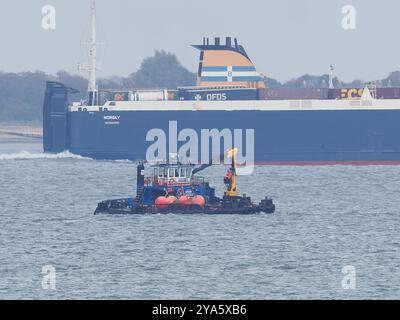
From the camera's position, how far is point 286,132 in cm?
10431

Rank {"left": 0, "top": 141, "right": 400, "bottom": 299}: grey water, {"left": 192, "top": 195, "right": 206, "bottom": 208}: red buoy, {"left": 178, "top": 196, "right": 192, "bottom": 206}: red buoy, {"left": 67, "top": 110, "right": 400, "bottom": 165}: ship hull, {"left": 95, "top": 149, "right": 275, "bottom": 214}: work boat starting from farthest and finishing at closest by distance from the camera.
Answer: {"left": 67, "top": 110, "right": 400, "bottom": 165}: ship hull → {"left": 192, "top": 195, "right": 206, "bottom": 208}: red buoy → {"left": 178, "top": 196, "right": 192, "bottom": 206}: red buoy → {"left": 95, "top": 149, "right": 275, "bottom": 214}: work boat → {"left": 0, "top": 141, "right": 400, "bottom": 299}: grey water

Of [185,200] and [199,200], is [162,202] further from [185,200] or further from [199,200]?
[199,200]

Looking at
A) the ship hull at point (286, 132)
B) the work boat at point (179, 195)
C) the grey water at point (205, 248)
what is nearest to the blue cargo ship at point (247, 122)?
the ship hull at point (286, 132)

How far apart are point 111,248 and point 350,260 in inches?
347

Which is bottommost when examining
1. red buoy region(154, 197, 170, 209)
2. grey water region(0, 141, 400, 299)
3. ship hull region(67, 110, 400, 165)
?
grey water region(0, 141, 400, 299)

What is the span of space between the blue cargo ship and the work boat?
1680 inches

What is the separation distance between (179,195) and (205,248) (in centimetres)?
965

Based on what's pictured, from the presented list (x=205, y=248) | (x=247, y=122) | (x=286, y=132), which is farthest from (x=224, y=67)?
(x=205, y=248)

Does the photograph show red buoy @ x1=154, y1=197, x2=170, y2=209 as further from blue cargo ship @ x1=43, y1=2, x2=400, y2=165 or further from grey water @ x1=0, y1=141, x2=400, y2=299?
blue cargo ship @ x1=43, y1=2, x2=400, y2=165

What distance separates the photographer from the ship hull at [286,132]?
104 m

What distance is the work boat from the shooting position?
193ft

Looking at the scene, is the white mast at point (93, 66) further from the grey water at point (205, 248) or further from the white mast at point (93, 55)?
the grey water at point (205, 248)

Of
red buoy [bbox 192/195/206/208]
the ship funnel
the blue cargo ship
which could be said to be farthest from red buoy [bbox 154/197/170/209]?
the ship funnel

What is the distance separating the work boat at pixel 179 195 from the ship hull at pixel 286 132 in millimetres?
44186
